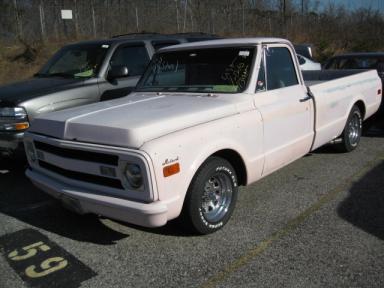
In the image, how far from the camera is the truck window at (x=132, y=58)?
7.15m

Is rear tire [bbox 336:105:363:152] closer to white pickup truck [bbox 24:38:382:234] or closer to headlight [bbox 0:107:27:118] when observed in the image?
white pickup truck [bbox 24:38:382:234]

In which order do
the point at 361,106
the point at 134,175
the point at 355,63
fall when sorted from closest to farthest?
the point at 134,175
the point at 361,106
the point at 355,63

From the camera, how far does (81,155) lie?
3.77 metres

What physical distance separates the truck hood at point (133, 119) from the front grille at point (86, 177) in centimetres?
31

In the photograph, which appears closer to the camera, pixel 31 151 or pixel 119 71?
pixel 31 151

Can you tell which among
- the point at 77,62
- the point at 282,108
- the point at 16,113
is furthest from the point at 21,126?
the point at 282,108

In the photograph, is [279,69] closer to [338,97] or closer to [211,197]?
[338,97]

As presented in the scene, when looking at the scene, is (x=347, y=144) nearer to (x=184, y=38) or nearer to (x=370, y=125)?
(x=370, y=125)

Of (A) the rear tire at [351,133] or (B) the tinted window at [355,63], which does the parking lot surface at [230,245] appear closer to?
(A) the rear tire at [351,133]

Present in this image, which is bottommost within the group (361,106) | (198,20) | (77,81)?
(361,106)

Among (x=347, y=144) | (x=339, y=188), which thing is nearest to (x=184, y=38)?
(x=347, y=144)

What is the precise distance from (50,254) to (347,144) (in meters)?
4.64

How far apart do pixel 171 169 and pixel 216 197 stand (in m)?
0.88

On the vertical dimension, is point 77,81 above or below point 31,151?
above
